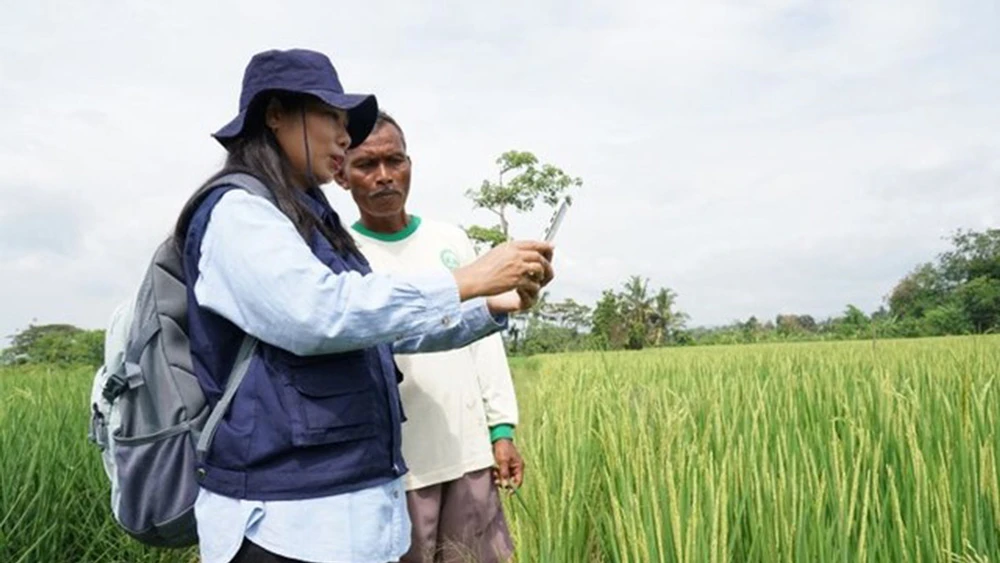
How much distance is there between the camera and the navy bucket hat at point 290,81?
1.32 m

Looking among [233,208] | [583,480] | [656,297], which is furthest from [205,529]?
[656,297]

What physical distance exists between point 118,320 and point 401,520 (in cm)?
54

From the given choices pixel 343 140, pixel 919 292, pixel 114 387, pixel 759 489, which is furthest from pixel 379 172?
pixel 919 292

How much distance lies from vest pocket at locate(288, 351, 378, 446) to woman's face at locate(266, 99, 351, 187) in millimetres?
300

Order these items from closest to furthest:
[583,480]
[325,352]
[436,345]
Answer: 1. [325,352]
2. [436,345]
3. [583,480]

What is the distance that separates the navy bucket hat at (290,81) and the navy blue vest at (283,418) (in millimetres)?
155

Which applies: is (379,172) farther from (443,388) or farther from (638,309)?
(638,309)

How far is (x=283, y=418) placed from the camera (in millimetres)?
1200

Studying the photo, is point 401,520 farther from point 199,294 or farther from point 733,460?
point 733,460

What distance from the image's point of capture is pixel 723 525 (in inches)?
47.9

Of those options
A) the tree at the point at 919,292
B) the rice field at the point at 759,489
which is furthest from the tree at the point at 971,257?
the rice field at the point at 759,489

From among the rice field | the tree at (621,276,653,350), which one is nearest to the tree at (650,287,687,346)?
the tree at (621,276,653,350)

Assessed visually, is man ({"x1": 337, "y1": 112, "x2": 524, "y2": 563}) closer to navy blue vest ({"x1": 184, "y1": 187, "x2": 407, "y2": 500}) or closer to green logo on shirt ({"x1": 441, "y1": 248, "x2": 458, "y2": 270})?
green logo on shirt ({"x1": 441, "y1": 248, "x2": 458, "y2": 270})

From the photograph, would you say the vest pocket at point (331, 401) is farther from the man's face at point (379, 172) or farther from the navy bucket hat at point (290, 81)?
the man's face at point (379, 172)
